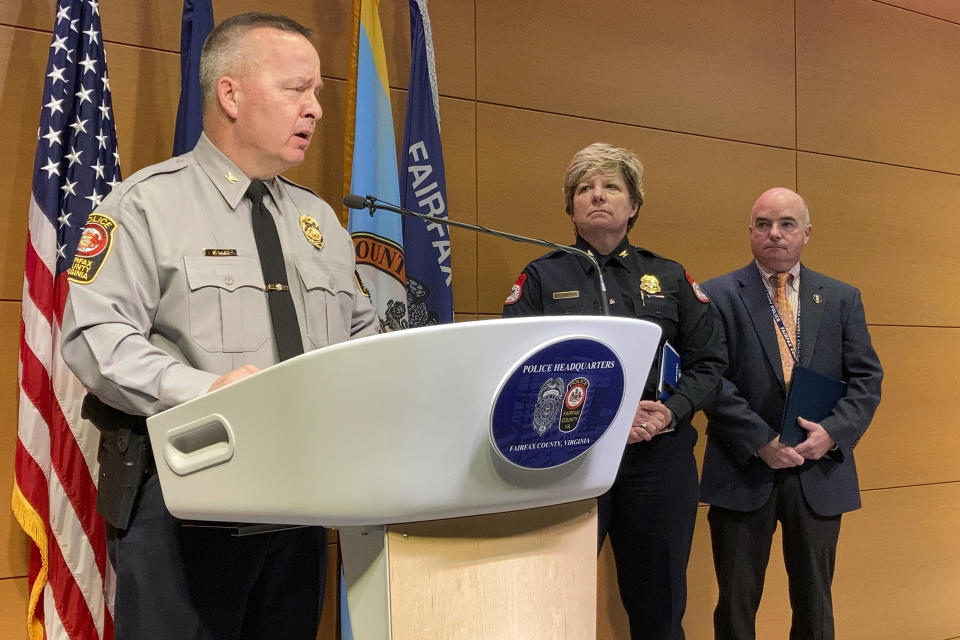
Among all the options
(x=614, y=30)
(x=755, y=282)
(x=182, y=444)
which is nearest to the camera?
(x=182, y=444)

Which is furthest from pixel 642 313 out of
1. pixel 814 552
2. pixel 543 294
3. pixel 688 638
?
pixel 688 638

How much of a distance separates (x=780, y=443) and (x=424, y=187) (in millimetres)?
1351

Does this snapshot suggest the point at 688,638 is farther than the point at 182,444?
Yes

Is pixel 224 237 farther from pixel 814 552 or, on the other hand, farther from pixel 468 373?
pixel 814 552

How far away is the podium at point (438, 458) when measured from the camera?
951 millimetres

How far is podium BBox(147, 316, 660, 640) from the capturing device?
951 millimetres

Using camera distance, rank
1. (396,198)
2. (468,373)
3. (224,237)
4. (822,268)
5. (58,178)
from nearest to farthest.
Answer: (468,373), (224,237), (58,178), (396,198), (822,268)

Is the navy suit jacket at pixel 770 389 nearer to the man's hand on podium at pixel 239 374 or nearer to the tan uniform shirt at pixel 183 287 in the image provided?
the tan uniform shirt at pixel 183 287

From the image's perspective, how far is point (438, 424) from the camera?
3.19 feet

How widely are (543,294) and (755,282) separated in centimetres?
84

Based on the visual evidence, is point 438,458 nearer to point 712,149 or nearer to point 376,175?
point 376,175

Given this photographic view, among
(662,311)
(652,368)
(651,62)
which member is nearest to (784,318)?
(662,311)

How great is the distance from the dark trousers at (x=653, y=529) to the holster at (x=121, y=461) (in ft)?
4.58

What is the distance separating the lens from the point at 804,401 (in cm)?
280
